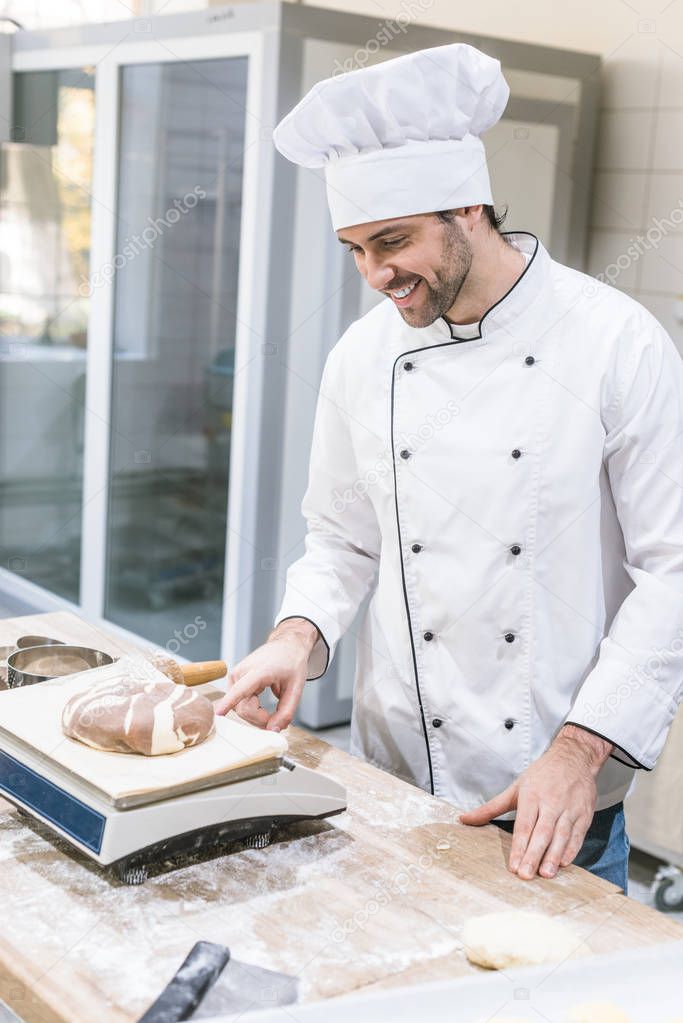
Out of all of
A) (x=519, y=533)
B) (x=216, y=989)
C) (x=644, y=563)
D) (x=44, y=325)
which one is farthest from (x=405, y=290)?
(x=44, y=325)

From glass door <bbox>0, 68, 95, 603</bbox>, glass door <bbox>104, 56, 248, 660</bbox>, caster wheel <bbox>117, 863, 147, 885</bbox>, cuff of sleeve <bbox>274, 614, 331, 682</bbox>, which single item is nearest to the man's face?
cuff of sleeve <bbox>274, 614, 331, 682</bbox>

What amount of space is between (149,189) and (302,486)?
1181mm

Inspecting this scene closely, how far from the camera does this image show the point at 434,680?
1.42m

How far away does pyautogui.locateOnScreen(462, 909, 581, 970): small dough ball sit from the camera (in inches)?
36.1

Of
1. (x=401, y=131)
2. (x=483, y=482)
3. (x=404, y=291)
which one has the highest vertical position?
(x=401, y=131)

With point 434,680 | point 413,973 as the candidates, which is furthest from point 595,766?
point 413,973

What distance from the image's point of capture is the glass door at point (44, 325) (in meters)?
3.82

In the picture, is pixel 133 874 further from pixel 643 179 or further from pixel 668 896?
pixel 643 179

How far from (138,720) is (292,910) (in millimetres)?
224

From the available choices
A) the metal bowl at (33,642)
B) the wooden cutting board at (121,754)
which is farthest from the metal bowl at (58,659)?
the wooden cutting board at (121,754)

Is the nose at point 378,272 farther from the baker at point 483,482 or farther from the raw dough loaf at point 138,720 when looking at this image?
the raw dough loaf at point 138,720

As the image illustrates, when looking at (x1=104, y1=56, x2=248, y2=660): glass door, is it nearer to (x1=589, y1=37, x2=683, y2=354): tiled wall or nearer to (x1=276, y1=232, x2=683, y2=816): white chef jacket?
(x1=589, y1=37, x2=683, y2=354): tiled wall

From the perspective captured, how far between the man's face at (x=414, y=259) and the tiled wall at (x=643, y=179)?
1.84 metres

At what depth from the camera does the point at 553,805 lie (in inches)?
44.7
